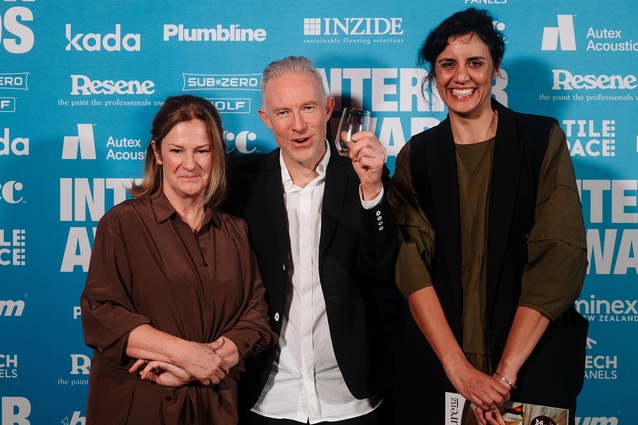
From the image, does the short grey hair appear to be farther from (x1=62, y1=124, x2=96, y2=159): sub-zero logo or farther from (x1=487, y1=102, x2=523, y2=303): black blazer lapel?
(x1=62, y1=124, x2=96, y2=159): sub-zero logo

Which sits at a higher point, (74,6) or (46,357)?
(74,6)

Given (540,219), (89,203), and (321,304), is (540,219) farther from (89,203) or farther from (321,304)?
(89,203)

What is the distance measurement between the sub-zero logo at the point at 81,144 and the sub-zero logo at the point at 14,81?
1.11 ft

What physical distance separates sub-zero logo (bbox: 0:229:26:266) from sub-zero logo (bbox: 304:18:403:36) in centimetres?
179

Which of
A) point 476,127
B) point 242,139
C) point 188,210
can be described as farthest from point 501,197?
point 242,139

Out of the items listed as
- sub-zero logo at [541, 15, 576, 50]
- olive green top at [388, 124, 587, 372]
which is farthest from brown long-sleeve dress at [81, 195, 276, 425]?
sub-zero logo at [541, 15, 576, 50]

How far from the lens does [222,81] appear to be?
11.3ft

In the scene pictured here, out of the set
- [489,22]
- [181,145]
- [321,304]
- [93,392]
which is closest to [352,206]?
[321,304]

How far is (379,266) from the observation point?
8.51 ft

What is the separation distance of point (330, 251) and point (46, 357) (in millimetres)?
1716

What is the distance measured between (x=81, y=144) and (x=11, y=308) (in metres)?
0.89

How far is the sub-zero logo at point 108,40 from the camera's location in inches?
136

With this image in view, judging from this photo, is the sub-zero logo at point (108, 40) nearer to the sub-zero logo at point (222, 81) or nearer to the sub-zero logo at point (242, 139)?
the sub-zero logo at point (222, 81)

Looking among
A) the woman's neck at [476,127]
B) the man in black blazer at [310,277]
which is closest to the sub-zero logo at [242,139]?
the man in black blazer at [310,277]
